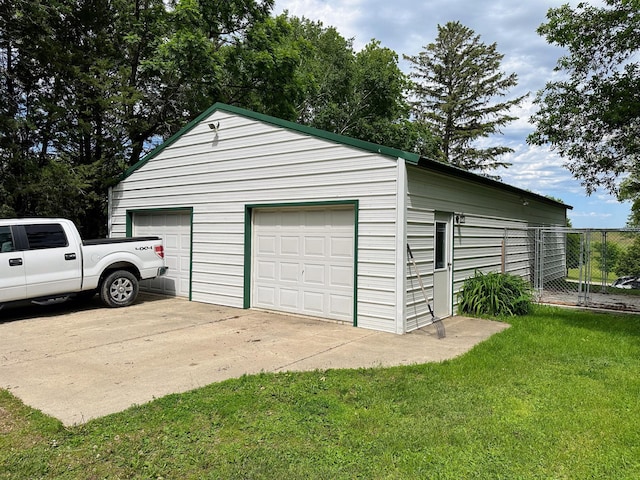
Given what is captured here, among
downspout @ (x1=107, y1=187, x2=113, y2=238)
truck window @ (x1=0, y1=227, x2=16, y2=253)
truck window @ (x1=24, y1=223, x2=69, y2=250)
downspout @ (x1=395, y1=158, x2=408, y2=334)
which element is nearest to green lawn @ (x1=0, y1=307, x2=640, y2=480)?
downspout @ (x1=395, y1=158, x2=408, y2=334)

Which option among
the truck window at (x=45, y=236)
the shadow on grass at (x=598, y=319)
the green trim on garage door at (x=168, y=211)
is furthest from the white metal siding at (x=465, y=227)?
the truck window at (x=45, y=236)

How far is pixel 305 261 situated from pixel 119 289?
3.95 m

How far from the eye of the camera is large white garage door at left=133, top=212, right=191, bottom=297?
9.89 meters

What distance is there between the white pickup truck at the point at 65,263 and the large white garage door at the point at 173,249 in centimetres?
82

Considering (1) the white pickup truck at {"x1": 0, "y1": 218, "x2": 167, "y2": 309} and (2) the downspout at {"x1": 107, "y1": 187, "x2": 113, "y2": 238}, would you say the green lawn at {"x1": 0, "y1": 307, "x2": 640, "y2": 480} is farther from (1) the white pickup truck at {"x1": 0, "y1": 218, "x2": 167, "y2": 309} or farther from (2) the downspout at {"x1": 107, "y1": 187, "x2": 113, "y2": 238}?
(2) the downspout at {"x1": 107, "y1": 187, "x2": 113, "y2": 238}

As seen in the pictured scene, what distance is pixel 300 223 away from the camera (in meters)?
7.95

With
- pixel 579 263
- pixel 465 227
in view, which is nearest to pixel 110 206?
pixel 465 227

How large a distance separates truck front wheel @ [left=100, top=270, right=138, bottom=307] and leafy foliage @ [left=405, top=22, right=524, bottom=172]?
76.1 ft

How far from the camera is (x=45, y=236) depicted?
754 cm

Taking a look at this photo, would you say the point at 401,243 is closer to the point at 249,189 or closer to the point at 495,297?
the point at 495,297

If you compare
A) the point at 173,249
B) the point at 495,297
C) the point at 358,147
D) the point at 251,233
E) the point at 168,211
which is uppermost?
the point at 358,147

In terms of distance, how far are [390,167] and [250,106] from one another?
469 inches

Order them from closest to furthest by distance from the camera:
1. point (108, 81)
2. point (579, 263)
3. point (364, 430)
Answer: point (364, 430)
point (579, 263)
point (108, 81)

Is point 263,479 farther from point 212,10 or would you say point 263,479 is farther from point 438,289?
point 212,10
